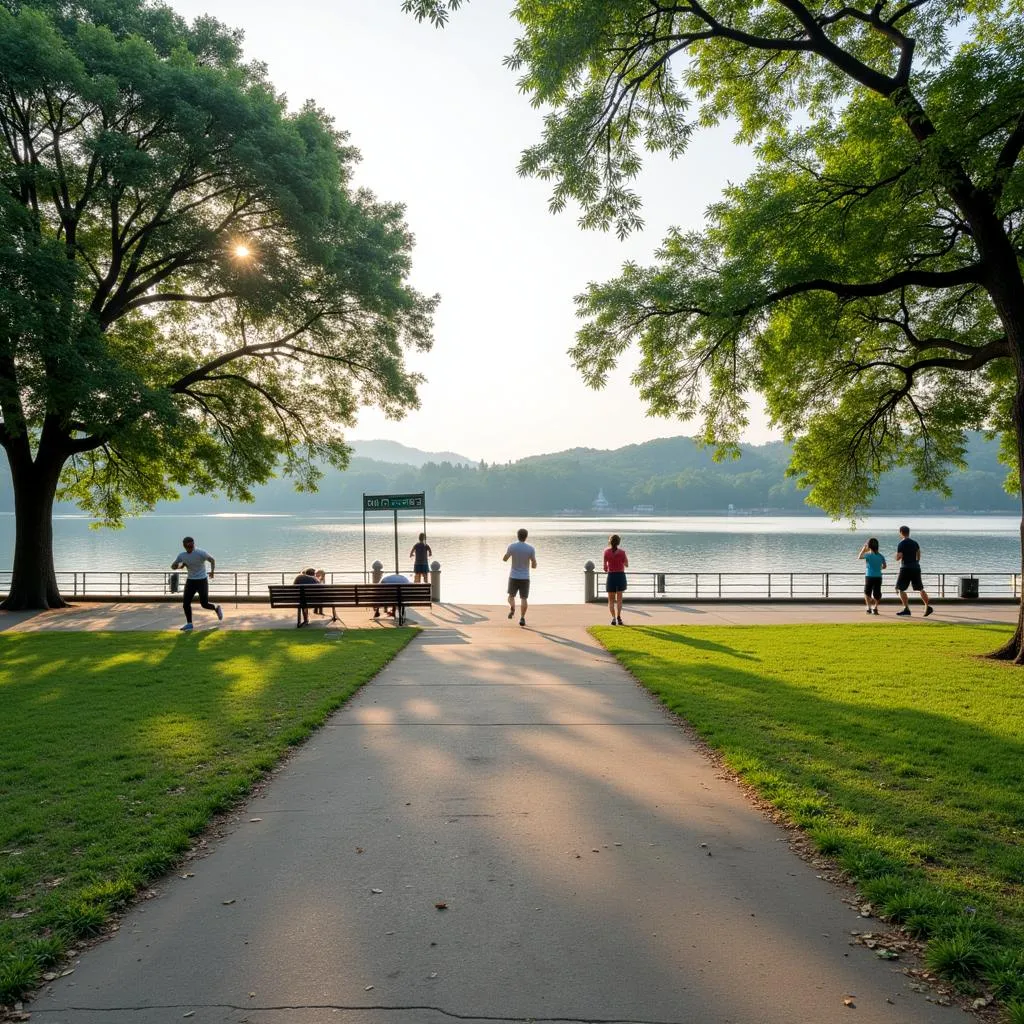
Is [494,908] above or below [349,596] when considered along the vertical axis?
below

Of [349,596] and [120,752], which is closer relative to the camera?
[120,752]

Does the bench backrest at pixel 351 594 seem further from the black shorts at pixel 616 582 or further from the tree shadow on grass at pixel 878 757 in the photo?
the tree shadow on grass at pixel 878 757

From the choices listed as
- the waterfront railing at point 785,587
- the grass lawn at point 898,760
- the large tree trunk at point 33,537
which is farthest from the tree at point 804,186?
the large tree trunk at point 33,537

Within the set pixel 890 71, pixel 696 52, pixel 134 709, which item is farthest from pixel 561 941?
pixel 890 71

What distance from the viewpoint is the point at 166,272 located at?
1897 cm

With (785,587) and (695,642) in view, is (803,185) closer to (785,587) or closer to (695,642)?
(695,642)

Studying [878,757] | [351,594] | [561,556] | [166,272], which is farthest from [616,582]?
[561,556]

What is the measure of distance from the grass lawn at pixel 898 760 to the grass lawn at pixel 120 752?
405cm

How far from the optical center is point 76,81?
1464cm

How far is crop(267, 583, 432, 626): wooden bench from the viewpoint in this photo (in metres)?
14.6

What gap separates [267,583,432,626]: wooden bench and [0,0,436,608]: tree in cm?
460

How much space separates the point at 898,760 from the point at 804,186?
9293mm

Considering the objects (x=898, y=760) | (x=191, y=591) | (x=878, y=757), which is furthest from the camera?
(x=191, y=591)

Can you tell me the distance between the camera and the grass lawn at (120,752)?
148 inches
